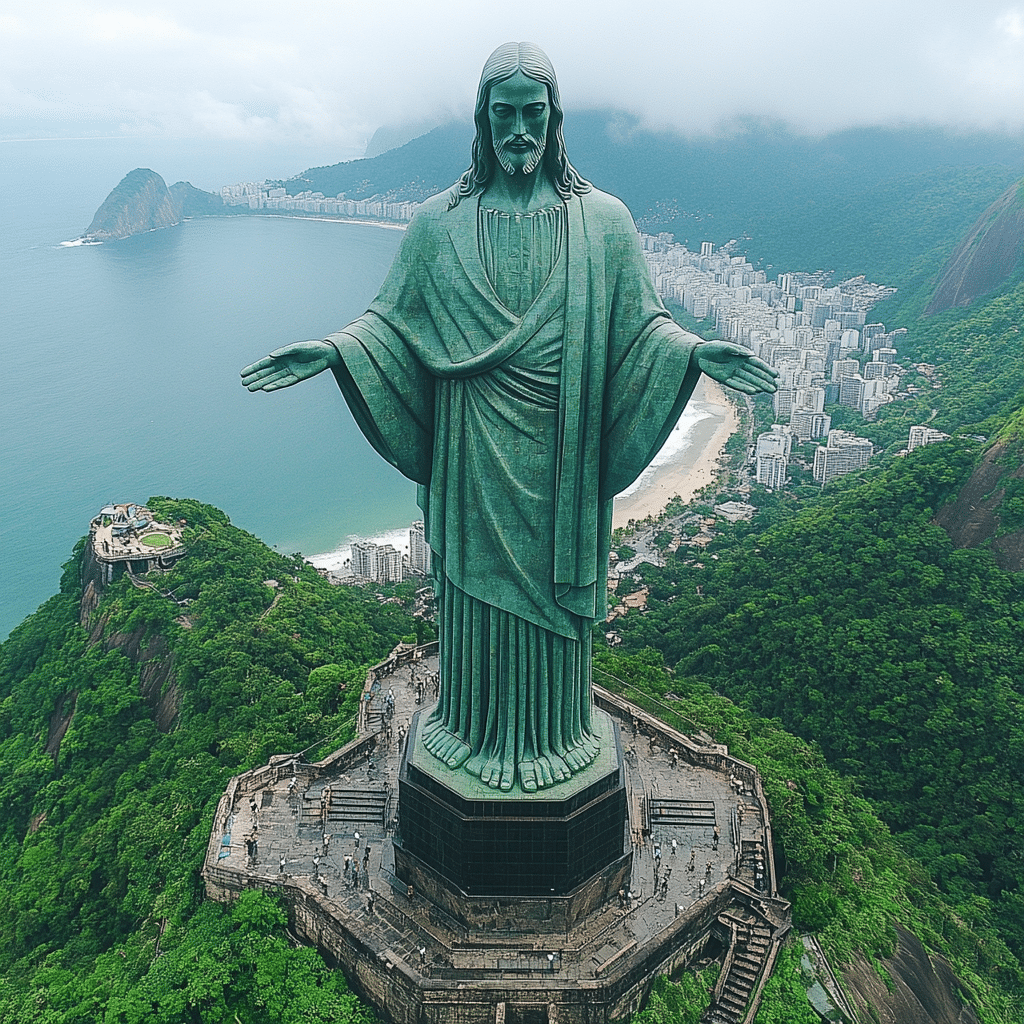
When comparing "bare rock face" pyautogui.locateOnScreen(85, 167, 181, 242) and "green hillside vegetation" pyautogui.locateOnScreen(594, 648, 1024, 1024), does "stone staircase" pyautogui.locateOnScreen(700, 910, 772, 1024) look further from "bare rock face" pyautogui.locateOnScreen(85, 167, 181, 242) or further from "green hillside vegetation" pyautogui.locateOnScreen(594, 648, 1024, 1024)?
"bare rock face" pyautogui.locateOnScreen(85, 167, 181, 242)

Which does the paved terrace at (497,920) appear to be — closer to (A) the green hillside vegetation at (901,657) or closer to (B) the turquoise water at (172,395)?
(A) the green hillside vegetation at (901,657)

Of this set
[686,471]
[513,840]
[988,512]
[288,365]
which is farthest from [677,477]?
[288,365]

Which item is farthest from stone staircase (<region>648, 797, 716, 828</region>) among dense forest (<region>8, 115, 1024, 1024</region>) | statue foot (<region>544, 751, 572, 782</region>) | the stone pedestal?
statue foot (<region>544, 751, 572, 782</region>)

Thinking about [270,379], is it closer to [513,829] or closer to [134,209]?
[513,829]

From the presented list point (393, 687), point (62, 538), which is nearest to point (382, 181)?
point (62, 538)

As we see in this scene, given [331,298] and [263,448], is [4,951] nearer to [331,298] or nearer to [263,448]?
[263,448]

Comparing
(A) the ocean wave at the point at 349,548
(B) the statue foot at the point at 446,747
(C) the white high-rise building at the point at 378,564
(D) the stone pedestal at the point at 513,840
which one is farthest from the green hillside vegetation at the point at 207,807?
(A) the ocean wave at the point at 349,548
